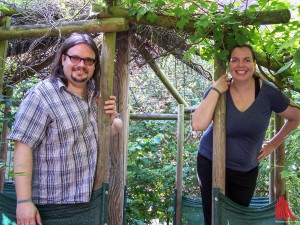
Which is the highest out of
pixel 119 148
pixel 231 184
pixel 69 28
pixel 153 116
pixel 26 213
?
pixel 69 28

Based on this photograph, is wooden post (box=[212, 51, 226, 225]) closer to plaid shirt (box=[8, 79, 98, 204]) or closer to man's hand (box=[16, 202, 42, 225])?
plaid shirt (box=[8, 79, 98, 204])

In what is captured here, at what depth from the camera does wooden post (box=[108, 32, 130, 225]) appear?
2910mm

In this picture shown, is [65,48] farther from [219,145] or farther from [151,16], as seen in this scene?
[219,145]

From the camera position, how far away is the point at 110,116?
92.3 inches

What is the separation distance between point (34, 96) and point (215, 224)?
3.99ft

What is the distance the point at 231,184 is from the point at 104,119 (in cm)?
90

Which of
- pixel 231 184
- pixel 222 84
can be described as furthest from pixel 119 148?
pixel 222 84

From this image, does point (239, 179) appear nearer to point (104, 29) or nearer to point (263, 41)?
point (263, 41)

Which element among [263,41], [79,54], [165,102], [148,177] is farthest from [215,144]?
[165,102]

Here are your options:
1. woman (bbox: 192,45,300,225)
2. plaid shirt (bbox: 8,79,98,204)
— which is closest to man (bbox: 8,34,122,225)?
plaid shirt (bbox: 8,79,98,204)

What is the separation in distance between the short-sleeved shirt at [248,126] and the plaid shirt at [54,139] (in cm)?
86

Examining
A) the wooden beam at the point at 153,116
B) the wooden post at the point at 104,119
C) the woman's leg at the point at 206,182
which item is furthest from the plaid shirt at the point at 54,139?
the wooden beam at the point at 153,116

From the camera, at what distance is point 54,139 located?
2008 mm

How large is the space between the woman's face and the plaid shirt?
0.92 meters
